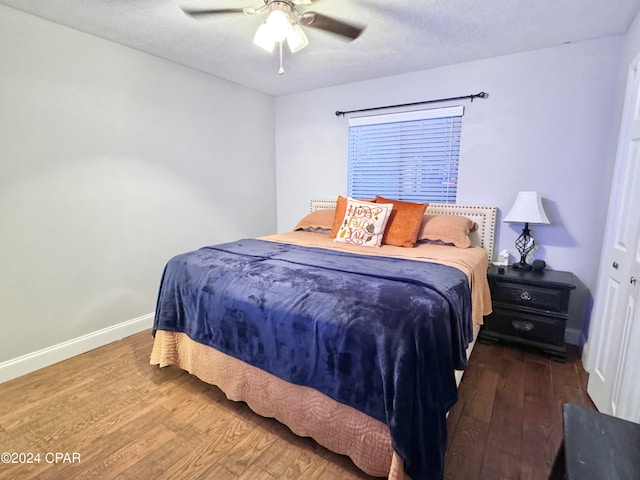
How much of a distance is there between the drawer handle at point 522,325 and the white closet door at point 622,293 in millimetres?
394

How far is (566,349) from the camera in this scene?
252 centimetres

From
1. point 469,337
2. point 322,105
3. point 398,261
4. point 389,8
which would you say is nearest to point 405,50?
point 389,8

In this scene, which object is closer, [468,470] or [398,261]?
[468,470]

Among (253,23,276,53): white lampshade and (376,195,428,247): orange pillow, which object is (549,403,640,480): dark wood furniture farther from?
(253,23,276,53): white lampshade

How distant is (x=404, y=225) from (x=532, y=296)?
109cm

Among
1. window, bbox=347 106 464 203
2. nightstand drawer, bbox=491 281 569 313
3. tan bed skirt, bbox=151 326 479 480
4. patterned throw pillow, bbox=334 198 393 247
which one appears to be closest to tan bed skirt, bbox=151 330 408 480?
tan bed skirt, bbox=151 326 479 480

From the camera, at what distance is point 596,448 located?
789 millimetres

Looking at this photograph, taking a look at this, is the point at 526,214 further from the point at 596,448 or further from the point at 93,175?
the point at 93,175

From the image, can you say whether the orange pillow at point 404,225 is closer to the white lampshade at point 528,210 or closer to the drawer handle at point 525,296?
the white lampshade at point 528,210

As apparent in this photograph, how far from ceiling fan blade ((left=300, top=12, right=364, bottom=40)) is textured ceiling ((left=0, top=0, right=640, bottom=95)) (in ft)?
0.39

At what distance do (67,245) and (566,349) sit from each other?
3.94 metres

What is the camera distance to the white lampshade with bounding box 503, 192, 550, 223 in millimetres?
2473

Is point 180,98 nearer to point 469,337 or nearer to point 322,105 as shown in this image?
point 322,105

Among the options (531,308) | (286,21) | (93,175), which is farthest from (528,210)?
(93,175)
